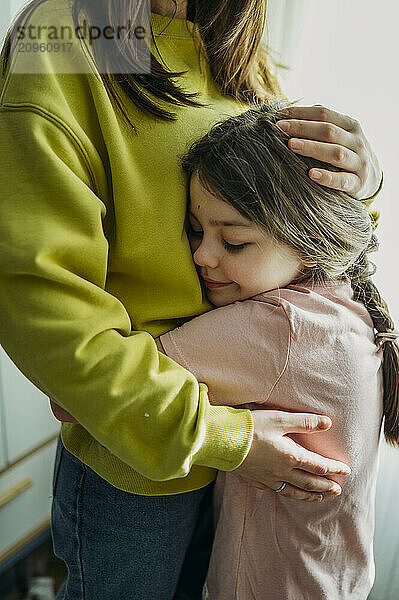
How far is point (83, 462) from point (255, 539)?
0.29 metres

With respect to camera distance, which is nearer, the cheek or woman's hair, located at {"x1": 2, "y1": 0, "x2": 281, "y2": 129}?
woman's hair, located at {"x1": 2, "y1": 0, "x2": 281, "y2": 129}

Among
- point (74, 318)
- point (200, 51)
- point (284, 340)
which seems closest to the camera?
point (74, 318)

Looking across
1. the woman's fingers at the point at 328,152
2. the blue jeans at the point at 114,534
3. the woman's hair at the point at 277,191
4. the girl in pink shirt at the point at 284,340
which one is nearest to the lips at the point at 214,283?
the girl in pink shirt at the point at 284,340

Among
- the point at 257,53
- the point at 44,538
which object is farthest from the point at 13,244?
the point at 44,538

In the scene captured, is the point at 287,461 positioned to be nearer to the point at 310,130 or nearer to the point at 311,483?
the point at 311,483

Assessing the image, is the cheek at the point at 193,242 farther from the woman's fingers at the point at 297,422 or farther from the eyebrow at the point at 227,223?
the woman's fingers at the point at 297,422

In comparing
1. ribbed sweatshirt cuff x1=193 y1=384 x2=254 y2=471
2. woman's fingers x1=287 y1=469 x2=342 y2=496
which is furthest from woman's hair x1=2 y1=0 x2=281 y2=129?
woman's fingers x1=287 y1=469 x2=342 y2=496

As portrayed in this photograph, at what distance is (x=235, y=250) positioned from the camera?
85 centimetres

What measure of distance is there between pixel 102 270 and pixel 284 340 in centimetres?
27

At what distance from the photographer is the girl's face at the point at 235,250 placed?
0.84m

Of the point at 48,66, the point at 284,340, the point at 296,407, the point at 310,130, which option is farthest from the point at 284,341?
the point at 48,66

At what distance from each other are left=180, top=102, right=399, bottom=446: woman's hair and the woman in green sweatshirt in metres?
0.02

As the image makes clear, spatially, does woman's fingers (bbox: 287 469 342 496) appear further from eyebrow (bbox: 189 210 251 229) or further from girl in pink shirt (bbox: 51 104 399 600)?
eyebrow (bbox: 189 210 251 229)

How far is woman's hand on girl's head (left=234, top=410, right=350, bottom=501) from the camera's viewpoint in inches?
32.0
